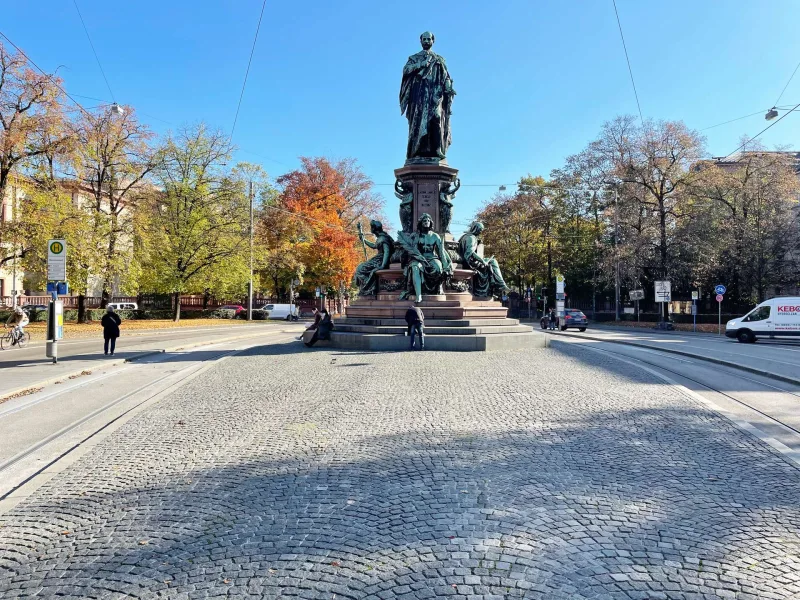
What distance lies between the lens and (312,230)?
164 feet

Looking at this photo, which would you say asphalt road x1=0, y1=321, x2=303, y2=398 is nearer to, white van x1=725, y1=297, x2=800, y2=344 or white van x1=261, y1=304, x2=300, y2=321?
white van x1=725, y1=297, x2=800, y2=344

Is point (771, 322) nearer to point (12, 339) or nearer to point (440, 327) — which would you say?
point (440, 327)

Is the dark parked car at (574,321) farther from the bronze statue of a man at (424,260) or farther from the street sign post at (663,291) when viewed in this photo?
the bronze statue of a man at (424,260)

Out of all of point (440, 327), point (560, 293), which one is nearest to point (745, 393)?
point (440, 327)

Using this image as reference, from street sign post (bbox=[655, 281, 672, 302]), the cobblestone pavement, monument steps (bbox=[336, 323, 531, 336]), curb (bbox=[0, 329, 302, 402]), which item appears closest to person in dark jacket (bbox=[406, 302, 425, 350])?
monument steps (bbox=[336, 323, 531, 336])

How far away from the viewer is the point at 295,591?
307cm

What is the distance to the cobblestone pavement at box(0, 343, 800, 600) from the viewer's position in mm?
3197

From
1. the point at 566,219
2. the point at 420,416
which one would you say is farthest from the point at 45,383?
the point at 566,219

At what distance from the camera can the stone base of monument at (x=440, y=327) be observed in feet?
51.5

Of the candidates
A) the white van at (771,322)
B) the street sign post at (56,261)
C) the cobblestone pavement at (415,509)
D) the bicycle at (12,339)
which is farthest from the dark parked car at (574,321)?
the cobblestone pavement at (415,509)

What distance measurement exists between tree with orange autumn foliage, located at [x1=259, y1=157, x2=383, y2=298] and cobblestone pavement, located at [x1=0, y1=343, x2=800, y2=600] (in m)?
41.3

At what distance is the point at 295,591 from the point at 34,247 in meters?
30.1

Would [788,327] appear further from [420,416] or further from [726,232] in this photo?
[420,416]

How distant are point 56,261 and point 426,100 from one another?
1268 cm
